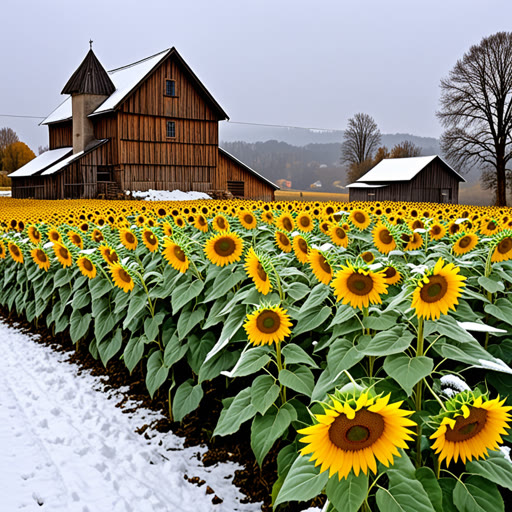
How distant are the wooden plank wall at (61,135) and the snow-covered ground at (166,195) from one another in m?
9.61

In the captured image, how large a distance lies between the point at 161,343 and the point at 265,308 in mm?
2050

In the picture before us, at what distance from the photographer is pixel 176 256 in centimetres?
340

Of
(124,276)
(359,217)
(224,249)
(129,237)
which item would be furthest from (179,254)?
(359,217)

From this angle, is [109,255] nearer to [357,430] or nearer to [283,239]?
[283,239]

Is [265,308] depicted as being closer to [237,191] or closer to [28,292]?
[28,292]

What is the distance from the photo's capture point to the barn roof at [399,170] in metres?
41.7

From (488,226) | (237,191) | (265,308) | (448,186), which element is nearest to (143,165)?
(237,191)

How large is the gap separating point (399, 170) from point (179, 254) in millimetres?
42074

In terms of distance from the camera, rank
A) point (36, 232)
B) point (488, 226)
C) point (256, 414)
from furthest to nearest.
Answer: point (36, 232) < point (488, 226) < point (256, 414)

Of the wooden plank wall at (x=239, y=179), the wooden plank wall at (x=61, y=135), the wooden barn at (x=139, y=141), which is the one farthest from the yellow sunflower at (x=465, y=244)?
the wooden plank wall at (x=61, y=135)

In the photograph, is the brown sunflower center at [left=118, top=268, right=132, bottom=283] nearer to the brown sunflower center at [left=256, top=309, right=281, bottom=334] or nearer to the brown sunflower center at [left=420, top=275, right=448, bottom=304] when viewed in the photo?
the brown sunflower center at [left=256, top=309, right=281, bottom=334]

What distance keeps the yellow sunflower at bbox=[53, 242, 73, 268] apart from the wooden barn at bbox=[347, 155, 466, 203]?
39041 millimetres

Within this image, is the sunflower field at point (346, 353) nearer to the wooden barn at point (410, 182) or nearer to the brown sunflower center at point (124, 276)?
the brown sunflower center at point (124, 276)

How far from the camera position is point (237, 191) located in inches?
1460
